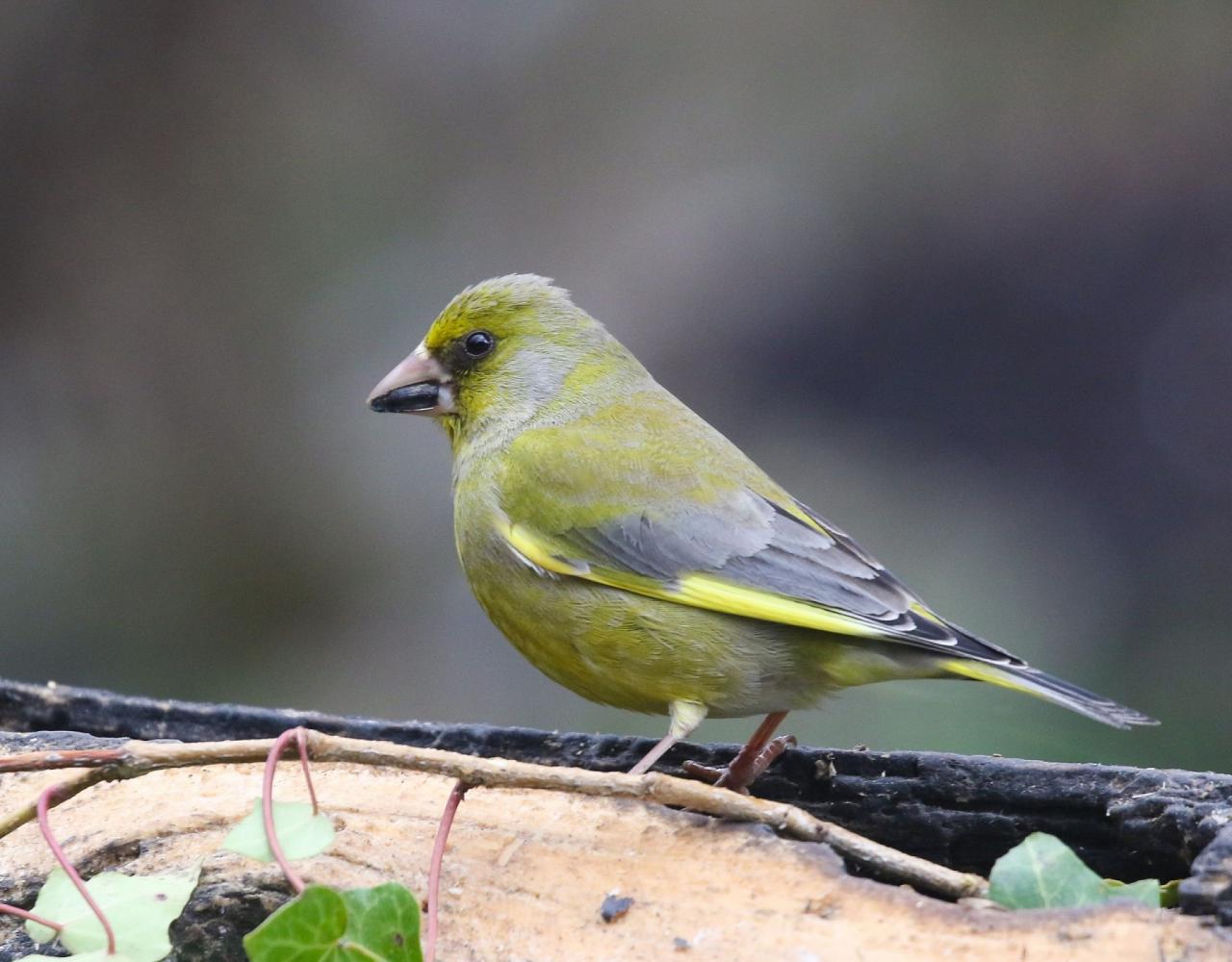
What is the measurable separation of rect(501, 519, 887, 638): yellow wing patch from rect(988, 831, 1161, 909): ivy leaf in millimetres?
1093

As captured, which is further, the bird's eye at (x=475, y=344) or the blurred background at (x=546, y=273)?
the blurred background at (x=546, y=273)

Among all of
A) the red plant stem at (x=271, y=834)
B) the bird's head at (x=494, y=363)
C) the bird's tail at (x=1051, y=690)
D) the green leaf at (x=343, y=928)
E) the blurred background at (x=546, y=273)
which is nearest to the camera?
the green leaf at (x=343, y=928)

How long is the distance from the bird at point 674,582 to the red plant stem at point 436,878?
914 millimetres

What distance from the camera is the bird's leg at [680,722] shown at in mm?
3361

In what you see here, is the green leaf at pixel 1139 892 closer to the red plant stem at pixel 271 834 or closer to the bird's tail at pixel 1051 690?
the bird's tail at pixel 1051 690

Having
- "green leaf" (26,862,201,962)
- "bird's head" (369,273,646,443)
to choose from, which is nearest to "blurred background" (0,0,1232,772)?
"bird's head" (369,273,646,443)

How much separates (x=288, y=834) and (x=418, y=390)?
2101 mm

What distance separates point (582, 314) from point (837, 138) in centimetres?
400

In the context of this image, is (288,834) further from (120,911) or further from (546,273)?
(546,273)

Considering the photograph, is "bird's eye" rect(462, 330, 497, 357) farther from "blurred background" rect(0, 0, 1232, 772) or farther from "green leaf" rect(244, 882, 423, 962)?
"blurred background" rect(0, 0, 1232, 772)

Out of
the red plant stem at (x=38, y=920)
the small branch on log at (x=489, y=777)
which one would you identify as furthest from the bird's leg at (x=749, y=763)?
the red plant stem at (x=38, y=920)

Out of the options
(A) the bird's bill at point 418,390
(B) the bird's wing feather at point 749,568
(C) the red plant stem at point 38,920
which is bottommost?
(C) the red plant stem at point 38,920

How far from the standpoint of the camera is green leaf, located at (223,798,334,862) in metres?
2.24

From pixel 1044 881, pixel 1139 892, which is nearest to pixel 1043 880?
pixel 1044 881
